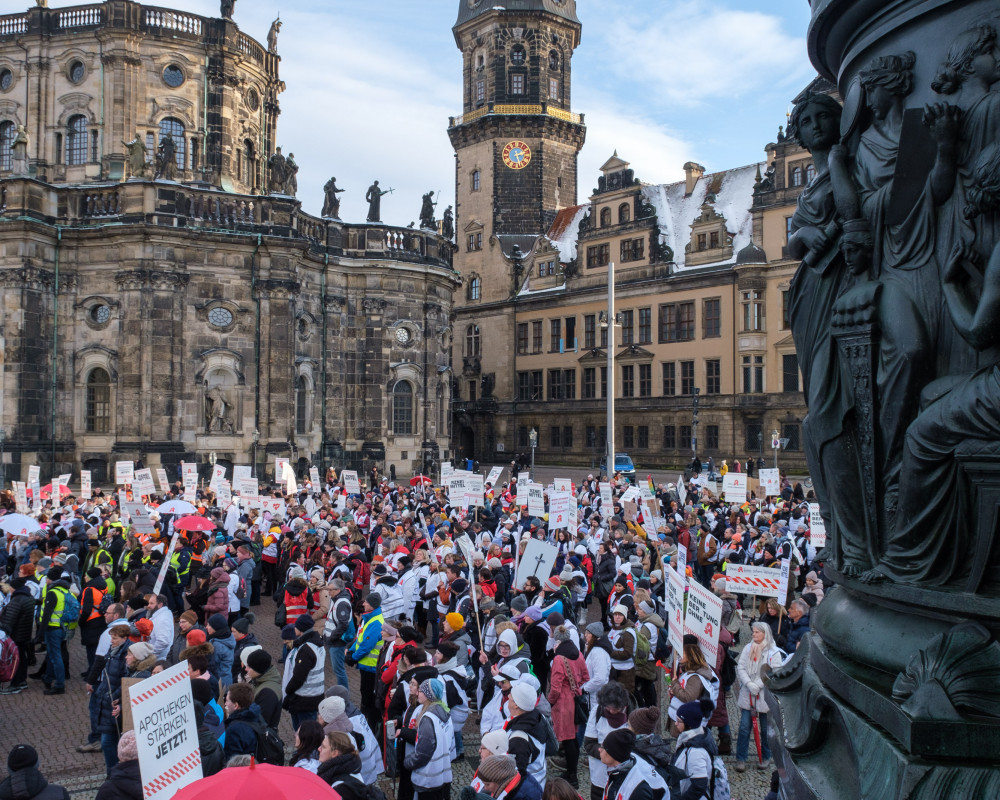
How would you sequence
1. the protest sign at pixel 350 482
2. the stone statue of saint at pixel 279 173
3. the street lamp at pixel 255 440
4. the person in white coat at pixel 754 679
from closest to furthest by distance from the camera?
the person in white coat at pixel 754 679 → the protest sign at pixel 350 482 → the street lamp at pixel 255 440 → the stone statue of saint at pixel 279 173

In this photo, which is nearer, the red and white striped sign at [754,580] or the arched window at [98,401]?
the red and white striped sign at [754,580]

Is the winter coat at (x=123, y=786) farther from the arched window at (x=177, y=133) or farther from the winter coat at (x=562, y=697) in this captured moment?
the arched window at (x=177, y=133)

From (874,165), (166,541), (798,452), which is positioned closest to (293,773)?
(874,165)

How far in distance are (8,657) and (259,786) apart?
25.8 feet

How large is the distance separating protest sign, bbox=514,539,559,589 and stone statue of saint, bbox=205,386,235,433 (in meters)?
25.0

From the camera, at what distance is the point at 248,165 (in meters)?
43.6

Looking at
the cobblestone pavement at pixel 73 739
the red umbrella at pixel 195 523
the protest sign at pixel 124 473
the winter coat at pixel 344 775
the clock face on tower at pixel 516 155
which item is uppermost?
the clock face on tower at pixel 516 155

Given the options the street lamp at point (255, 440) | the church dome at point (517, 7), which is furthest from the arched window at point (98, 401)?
the church dome at point (517, 7)

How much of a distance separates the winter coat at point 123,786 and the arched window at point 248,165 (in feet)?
133

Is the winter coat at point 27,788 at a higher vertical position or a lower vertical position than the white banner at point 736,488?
lower

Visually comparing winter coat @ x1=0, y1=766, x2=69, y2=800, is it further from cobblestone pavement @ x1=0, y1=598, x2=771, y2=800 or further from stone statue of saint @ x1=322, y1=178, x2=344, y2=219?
stone statue of saint @ x1=322, y1=178, x2=344, y2=219

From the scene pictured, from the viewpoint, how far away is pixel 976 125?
404cm

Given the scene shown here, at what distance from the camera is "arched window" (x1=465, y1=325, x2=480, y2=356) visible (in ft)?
215

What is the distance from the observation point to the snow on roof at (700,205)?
51.9m
